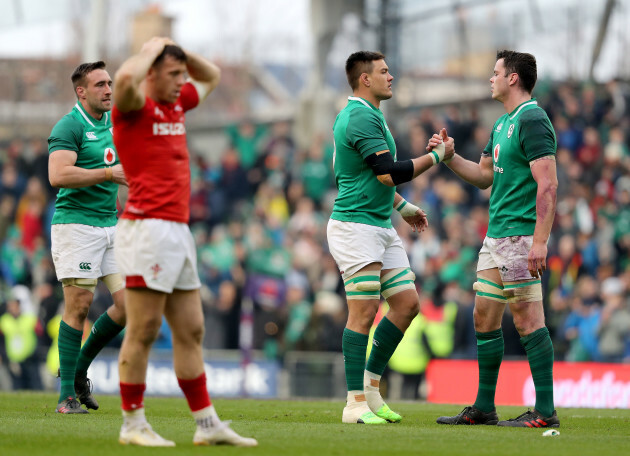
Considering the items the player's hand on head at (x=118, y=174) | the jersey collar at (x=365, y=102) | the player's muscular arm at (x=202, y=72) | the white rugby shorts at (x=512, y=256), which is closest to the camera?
the player's muscular arm at (x=202, y=72)

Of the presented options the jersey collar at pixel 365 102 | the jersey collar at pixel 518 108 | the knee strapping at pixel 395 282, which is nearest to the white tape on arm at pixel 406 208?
the knee strapping at pixel 395 282

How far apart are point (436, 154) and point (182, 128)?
94.7 inches

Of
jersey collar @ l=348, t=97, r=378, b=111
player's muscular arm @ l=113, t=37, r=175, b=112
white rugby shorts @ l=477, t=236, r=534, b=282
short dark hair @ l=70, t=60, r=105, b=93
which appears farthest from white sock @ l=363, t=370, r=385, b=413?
short dark hair @ l=70, t=60, r=105, b=93

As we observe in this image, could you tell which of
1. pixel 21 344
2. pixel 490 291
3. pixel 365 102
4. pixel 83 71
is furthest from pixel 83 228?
pixel 21 344

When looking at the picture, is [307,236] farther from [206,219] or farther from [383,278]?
[383,278]

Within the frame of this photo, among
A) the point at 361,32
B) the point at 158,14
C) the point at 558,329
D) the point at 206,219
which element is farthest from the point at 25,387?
the point at 158,14

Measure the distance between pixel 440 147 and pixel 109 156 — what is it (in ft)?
9.51

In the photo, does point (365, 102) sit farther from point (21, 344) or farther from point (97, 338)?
point (21, 344)

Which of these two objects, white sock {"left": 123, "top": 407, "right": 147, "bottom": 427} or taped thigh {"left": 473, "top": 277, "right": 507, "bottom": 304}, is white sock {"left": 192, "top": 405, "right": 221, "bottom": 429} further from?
taped thigh {"left": 473, "top": 277, "right": 507, "bottom": 304}

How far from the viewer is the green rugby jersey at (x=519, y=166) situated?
27.0 feet

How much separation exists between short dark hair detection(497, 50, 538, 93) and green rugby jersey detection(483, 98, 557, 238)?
0.52 feet

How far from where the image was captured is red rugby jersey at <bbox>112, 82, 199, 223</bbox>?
6738mm

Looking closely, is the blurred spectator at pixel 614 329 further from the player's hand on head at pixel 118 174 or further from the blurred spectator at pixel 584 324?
the player's hand on head at pixel 118 174

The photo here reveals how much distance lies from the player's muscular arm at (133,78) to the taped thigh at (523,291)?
10.9 feet
